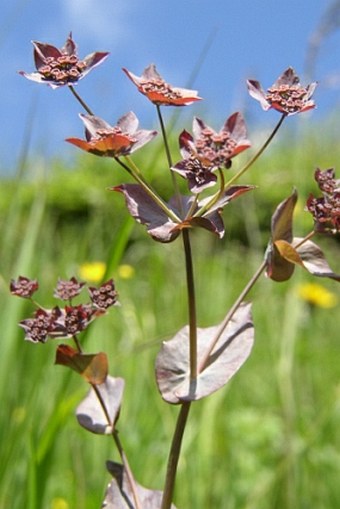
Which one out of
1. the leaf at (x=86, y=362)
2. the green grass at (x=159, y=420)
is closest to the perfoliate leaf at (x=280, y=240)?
the leaf at (x=86, y=362)

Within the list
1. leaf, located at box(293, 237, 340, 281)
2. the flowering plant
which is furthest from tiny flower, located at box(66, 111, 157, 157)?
leaf, located at box(293, 237, 340, 281)

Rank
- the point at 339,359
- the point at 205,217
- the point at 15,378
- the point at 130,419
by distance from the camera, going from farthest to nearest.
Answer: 1. the point at 339,359
2. the point at 130,419
3. the point at 15,378
4. the point at 205,217

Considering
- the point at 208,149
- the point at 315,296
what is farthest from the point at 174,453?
the point at 315,296

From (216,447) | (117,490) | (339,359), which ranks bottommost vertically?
(339,359)

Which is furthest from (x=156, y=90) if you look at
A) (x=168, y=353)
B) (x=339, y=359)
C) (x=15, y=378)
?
(x=339, y=359)

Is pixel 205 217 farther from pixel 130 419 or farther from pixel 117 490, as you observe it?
pixel 130 419

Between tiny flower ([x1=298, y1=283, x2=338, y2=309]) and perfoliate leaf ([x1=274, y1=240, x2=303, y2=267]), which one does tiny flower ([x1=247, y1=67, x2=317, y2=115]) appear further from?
tiny flower ([x1=298, y1=283, x2=338, y2=309])

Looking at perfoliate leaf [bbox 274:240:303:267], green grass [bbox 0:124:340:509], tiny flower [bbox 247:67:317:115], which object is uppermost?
tiny flower [bbox 247:67:317:115]
